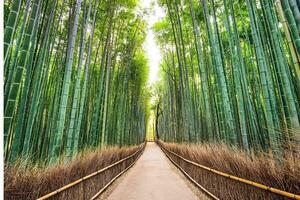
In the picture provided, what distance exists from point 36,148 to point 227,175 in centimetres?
302

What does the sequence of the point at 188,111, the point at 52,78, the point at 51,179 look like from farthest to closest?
1. the point at 188,111
2. the point at 52,78
3. the point at 51,179

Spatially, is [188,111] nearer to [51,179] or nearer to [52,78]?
[52,78]

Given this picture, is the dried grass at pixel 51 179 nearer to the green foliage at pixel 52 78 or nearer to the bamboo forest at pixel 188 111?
the bamboo forest at pixel 188 111

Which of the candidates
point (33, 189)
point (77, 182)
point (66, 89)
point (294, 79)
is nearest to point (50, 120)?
point (66, 89)

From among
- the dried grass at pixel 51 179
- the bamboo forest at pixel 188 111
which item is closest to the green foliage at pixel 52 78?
the bamboo forest at pixel 188 111

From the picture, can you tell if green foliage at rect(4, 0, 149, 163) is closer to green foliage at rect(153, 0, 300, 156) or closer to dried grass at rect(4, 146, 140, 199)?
dried grass at rect(4, 146, 140, 199)

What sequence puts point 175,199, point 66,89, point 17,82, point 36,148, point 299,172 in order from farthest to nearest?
1. point 36,148
2. point 175,199
3. point 66,89
4. point 17,82
5. point 299,172

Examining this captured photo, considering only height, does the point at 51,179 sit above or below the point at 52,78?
below

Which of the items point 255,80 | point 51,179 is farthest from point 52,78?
point 255,80

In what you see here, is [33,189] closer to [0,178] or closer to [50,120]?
[0,178]

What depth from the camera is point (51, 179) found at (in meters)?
2.05

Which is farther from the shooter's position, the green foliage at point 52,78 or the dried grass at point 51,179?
the green foliage at point 52,78

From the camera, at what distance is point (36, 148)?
11.8 ft

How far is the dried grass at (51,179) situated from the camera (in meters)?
1.57
